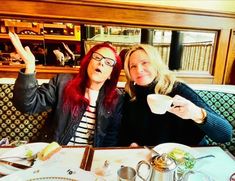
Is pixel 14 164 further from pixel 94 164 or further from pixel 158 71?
pixel 158 71

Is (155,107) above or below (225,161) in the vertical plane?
above

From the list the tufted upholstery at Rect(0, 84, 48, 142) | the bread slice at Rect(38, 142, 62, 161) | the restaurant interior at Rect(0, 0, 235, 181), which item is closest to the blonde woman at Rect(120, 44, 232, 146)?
the restaurant interior at Rect(0, 0, 235, 181)

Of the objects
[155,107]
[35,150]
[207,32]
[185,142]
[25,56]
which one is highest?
[207,32]

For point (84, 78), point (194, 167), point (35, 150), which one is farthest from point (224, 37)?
point (35, 150)

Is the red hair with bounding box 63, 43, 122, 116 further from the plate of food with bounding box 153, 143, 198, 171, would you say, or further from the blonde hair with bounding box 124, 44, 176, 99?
the plate of food with bounding box 153, 143, 198, 171

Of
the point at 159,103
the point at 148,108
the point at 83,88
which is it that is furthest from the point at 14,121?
the point at 159,103

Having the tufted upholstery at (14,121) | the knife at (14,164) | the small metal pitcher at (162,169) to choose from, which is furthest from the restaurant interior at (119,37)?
the small metal pitcher at (162,169)

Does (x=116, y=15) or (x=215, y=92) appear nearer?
(x=215, y=92)

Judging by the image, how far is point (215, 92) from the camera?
1.86 m

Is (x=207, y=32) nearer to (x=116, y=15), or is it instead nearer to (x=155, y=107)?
(x=116, y=15)

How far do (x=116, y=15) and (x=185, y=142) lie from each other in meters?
1.14

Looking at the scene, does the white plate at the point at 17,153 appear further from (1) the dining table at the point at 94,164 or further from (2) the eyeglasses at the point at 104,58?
(2) the eyeglasses at the point at 104,58

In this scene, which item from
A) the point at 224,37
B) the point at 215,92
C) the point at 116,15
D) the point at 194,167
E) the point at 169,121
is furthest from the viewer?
the point at 224,37

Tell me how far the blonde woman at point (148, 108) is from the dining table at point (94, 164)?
25 centimetres
